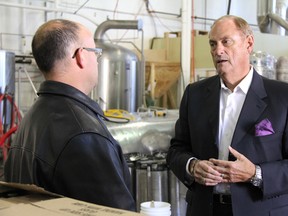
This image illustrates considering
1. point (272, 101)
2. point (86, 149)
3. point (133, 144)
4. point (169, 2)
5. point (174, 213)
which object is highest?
point (169, 2)

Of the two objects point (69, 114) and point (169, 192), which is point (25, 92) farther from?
point (69, 114)

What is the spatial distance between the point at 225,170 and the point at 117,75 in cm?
258

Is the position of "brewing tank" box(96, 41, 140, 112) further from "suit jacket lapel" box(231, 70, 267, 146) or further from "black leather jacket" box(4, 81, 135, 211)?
"black leather jacket" box(4, 81, 135, 211)

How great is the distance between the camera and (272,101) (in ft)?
5.05

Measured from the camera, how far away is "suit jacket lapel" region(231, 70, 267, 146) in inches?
59.2

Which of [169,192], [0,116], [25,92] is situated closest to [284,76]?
[169,192]

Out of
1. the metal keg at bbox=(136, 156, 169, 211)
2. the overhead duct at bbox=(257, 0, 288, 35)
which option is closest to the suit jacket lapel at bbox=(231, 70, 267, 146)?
the metal keg at bbox=(136, 156, 169, 211)

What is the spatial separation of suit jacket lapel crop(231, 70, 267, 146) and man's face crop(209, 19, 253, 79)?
83 millimetres

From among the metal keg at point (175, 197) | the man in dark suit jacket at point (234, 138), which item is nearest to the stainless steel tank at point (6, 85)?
the metal keg at point (175, 197)

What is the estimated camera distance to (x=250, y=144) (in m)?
1.49

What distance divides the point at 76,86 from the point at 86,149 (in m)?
0.23

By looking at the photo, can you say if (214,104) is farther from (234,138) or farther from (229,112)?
(234,138)

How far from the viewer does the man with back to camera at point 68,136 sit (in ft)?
3.25

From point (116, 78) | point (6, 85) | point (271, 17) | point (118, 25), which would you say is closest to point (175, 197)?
point (116, 78)
